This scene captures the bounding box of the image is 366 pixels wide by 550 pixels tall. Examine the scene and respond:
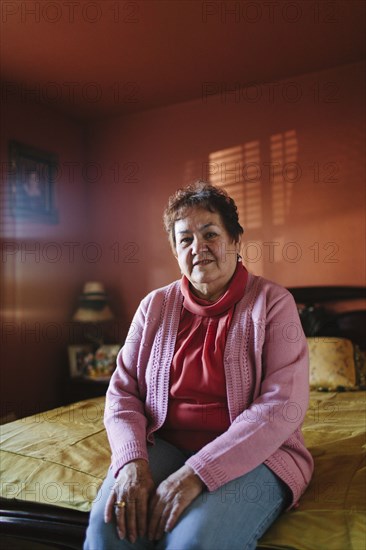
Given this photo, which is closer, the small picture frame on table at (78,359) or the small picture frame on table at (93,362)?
the small picture frame on table at (93,362)

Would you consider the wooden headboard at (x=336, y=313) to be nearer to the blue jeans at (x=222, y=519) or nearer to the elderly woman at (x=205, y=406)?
the elderly woman at (x=205, y=406)

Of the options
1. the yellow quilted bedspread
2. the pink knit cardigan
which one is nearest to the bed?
the yellow quilted bedspread

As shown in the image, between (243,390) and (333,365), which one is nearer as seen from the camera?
(243,390)

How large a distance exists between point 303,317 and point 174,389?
2003 mm

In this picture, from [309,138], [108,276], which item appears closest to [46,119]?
[108,276]

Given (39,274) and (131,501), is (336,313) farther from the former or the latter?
(131,501)

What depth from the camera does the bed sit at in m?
1.25

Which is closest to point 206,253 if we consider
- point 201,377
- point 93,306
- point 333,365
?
point 201,377

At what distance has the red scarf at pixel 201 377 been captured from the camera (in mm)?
1449

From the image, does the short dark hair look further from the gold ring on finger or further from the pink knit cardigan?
the gold ring on finger

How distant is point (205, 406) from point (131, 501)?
0.35 meters

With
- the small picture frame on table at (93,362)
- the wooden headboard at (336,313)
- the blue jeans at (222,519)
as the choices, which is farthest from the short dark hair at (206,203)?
the small picture frame on table at (93,362)

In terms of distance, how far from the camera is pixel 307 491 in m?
1.43

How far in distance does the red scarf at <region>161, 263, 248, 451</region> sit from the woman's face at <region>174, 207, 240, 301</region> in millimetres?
51
